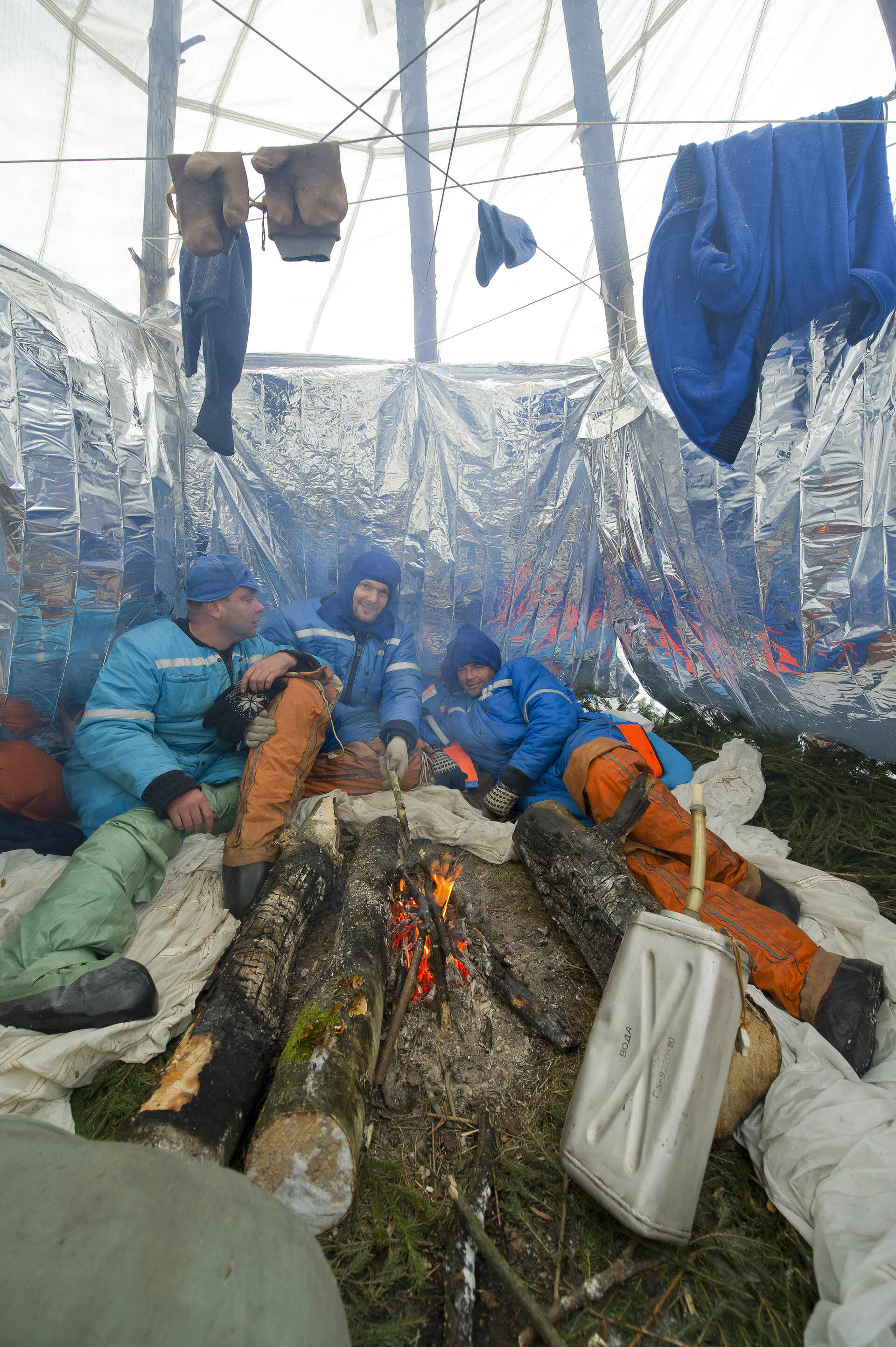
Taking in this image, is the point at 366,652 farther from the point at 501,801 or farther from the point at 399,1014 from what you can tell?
the point at 399,1014

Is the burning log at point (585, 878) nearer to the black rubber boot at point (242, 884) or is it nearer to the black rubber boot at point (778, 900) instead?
the black rubber boot at point (778, 900)

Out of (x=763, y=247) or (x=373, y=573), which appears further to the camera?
(x=373, y=573)

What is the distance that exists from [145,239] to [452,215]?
144 inches

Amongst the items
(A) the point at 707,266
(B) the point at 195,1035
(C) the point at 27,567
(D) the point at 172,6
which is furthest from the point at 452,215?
(B) the point at 195,1035

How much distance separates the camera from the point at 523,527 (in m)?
4.23

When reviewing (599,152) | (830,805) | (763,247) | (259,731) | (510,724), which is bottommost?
(830,805)

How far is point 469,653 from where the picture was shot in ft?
12.4

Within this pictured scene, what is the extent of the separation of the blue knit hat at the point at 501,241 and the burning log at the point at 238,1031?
3.21m

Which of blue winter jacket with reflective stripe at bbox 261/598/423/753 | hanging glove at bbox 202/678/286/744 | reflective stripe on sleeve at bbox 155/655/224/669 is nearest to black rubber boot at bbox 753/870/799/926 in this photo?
blue winter jacket with reflective stripe at bbox 261/598/423/753

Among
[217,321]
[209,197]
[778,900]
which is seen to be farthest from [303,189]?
[778,900]

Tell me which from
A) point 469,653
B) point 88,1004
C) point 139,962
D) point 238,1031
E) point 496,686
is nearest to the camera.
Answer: point 238,1031

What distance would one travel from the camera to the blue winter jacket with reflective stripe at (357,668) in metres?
3.54

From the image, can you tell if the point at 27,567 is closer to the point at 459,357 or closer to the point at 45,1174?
the point at 45,1174

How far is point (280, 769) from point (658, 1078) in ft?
6.42
